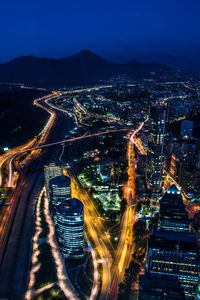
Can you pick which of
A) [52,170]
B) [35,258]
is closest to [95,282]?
[35,258]

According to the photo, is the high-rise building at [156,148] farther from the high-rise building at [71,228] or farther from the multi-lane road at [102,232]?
the high-rise building at [71,228]

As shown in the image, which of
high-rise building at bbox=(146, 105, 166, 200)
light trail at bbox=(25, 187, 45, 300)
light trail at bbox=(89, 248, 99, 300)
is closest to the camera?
light trail at bbox=(89, 248, 99, 300)

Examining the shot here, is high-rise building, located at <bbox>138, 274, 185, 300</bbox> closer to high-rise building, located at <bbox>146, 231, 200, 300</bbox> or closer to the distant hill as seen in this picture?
high-rise building, located at <bbox>146, 231, 200, 300</bbox>

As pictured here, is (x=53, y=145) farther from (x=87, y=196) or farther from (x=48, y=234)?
(x=48, y=234)

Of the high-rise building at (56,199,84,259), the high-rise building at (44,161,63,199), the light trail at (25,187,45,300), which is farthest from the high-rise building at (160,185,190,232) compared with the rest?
the high-rise building at (44,161,63,199)

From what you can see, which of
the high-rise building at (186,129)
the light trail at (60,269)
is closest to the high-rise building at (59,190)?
the light trail at (60,269)

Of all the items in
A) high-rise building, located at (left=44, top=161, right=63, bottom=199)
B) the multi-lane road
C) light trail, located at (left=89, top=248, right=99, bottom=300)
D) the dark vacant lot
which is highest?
the dark vacant lot
